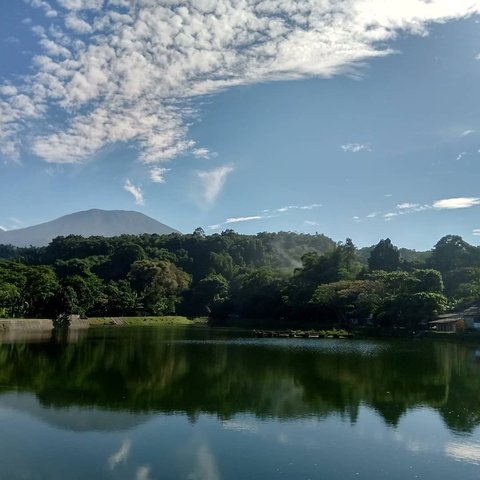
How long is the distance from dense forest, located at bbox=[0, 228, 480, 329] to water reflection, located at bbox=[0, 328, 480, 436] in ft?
69.8

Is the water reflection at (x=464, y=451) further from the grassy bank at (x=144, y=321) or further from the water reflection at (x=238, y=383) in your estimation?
the grassy bank at (x=144, y=321)

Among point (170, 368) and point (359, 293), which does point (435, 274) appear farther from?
point (170, 368)

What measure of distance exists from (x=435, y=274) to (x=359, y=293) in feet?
32.4

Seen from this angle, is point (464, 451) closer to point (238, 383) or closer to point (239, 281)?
point (238, 383)

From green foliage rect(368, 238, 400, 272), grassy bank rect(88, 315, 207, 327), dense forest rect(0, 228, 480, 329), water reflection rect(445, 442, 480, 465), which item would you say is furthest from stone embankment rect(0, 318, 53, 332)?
green foliage rect(368, 238, 400, 272)

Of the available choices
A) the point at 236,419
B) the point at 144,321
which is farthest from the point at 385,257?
the point at 236,419

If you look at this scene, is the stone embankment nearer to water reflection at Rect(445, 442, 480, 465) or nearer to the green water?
the green water

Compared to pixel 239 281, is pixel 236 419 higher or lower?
lower

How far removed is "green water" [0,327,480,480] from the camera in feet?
33.1

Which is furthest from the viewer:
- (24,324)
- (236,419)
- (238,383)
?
(24,324)

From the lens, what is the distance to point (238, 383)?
19.4m

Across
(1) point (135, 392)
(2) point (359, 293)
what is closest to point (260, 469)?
(1) point (135, 392)

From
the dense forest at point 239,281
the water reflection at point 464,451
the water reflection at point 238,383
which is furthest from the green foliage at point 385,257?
the water reflection at point 464,451

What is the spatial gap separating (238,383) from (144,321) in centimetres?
5478
